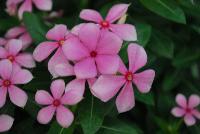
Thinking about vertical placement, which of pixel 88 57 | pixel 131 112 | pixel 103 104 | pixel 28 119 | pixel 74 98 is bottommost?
pixel 131 112

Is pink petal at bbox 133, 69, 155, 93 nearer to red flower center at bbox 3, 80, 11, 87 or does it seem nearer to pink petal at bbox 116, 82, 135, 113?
pink petal at bbox 116, 82, 135, 113

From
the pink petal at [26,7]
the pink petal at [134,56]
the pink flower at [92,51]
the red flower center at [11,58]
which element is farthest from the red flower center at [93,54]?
the pink petal at [26,7]

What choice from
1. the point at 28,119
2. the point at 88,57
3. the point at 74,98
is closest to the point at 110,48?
the point at 88,57

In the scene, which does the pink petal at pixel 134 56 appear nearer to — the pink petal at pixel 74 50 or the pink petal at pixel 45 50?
the pink petal at pixel 74 50

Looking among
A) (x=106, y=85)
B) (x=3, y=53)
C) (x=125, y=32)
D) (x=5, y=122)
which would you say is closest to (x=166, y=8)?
(x=125, y=32)

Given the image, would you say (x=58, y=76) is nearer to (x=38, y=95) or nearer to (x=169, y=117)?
(x=38, y=95)

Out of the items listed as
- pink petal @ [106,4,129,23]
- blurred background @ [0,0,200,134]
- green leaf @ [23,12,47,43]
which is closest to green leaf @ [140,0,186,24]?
blurred background @ [0,0,200,134]
